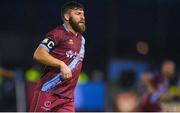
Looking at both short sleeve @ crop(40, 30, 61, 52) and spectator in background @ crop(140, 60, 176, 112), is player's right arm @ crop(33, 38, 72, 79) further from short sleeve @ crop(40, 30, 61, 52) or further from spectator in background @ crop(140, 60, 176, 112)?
spectator in background @ crop(140, 60, 176, 112)

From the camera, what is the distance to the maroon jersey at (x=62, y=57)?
25.8ft

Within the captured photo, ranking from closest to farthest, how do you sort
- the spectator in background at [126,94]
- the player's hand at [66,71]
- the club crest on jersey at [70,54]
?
the player's hand at [66,71] < the club crest on jersey at [70,54] < the spectator in background at [126,94]

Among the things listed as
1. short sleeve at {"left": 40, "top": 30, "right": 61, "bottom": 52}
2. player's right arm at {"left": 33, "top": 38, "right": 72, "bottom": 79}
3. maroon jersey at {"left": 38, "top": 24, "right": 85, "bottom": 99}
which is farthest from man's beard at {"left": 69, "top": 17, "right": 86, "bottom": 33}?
player's right arm at {"left": 33, "top": 38, "right": 72, "bottom": 79}

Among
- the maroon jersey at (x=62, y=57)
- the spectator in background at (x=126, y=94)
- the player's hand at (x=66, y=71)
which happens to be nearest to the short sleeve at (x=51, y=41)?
the maroon jersey at (x=62, y=57)

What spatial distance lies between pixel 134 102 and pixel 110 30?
215 inches

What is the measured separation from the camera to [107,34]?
21.0 m

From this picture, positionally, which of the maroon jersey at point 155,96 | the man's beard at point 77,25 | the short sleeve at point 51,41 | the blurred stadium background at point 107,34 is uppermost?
the man's beard at point 77,25

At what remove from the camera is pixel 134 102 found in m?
15.5

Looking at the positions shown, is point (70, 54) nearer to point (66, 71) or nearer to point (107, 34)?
point (66, 71)

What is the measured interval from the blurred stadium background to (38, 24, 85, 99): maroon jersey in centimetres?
1069

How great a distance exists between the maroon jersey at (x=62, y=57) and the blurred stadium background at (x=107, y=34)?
421 inches

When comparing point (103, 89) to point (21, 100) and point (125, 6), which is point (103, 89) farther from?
point (125, 6)

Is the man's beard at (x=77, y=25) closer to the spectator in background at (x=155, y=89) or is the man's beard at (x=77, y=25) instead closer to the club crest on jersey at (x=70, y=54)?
the club crest on jersey at (x=70, y=54)

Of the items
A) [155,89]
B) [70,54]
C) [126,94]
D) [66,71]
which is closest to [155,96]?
[155,89]
